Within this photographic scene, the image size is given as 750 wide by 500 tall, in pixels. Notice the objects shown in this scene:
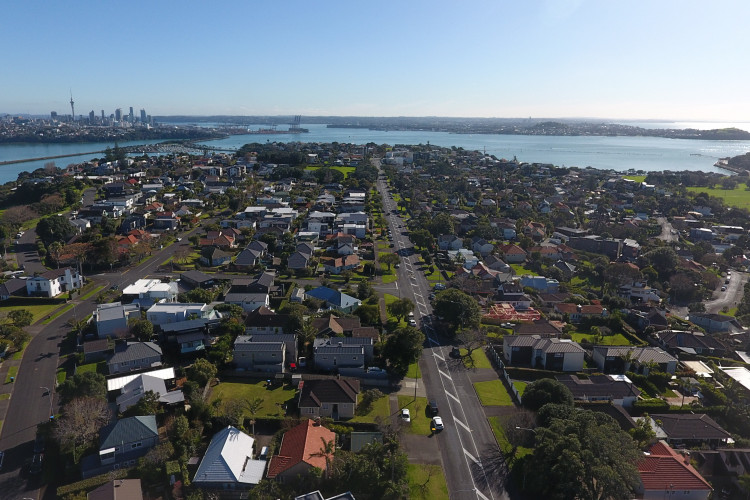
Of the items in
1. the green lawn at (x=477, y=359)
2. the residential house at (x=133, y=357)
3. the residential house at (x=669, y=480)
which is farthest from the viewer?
the green lawn at (x=477, y=359)

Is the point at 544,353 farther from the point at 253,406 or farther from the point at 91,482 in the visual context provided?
the point at 91,482

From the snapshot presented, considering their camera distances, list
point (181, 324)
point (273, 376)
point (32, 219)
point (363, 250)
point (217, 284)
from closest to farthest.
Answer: point (273, 376)
point (181, 324)
point (217, 284)
point (363, 250)
point (32, 219)

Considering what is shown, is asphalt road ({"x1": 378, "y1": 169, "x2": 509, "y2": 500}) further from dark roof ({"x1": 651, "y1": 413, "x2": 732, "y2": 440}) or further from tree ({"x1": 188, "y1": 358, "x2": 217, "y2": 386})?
tree ({"x1": 188, "y1": 358, "x2": 217, "y2": 386})

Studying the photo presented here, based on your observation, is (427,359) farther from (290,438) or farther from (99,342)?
(99,342)

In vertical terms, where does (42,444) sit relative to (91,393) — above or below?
below

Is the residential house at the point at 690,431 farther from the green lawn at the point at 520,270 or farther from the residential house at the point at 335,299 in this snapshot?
the green lawn at the point at 520,270

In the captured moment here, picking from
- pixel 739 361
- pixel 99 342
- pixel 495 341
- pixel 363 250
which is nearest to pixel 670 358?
pixel 739 361

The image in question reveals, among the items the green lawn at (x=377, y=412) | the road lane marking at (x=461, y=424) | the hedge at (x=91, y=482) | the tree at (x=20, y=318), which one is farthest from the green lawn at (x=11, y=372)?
the road lane marking at (x=461, y=424)
